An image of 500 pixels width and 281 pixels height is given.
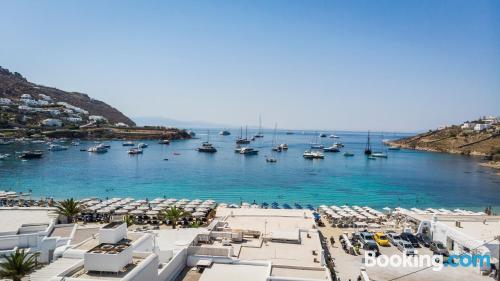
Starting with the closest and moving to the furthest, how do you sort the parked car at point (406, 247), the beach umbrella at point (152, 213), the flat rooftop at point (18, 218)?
the flat rooftop at point (18, 218)
the parked car at point (406, 247)
the beach umbrella at point (152, 213)

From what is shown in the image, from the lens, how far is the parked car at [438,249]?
2202 cm

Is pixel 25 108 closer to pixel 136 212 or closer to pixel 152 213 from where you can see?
pixel 136 212

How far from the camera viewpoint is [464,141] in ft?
415


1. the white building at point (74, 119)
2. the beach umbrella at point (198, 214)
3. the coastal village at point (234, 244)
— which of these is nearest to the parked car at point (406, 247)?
the coastal village at point (234, 244)

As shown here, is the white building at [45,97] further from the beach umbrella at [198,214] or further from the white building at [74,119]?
the beach umbrella at [198,214]

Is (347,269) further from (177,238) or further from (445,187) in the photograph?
(445,187)

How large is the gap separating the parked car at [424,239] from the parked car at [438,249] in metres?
0.31

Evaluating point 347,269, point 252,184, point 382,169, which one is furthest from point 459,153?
point 347,269

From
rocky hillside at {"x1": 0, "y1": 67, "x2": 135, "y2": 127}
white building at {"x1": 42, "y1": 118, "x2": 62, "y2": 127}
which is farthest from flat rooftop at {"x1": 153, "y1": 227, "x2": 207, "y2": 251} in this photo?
white building at {"x1": 42, "y1": 118, "x2": 62, "y2": 127}

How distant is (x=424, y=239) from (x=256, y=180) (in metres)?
42.1

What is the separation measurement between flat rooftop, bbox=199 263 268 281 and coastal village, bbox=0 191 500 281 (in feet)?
0.12

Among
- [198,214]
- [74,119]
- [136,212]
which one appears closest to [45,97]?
[74,119]

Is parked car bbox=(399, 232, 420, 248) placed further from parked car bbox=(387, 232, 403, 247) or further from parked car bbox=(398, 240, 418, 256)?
parked car bbox=(398, 240, 418, 256)

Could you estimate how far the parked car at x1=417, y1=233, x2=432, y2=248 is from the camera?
2369 cm
